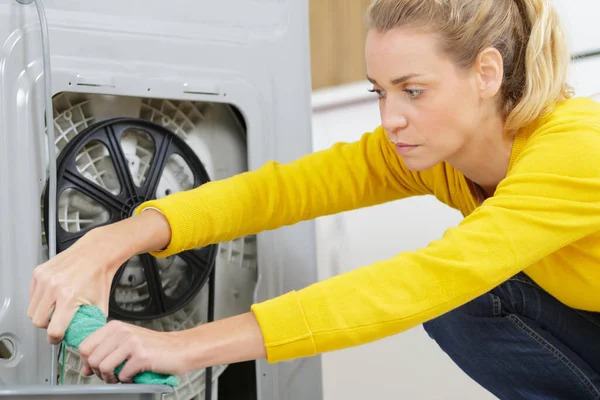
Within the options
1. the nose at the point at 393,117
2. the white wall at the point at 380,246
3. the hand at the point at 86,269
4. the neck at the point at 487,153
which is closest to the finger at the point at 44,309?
the hand at the point at 86,269

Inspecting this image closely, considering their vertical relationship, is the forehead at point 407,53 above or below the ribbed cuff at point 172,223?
above

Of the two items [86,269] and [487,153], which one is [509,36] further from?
[86,269]

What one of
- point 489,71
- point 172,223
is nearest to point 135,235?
point 172,223

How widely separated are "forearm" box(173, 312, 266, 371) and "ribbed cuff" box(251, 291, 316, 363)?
10 millimetres

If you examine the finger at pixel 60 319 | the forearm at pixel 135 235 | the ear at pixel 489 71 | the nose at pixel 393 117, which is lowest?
the finger at pixel 60 319

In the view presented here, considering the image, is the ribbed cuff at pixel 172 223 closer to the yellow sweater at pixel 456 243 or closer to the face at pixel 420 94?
the yellow sweater at pixel 456 243

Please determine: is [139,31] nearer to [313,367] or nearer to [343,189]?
[343,189]

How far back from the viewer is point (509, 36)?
37.5 inches

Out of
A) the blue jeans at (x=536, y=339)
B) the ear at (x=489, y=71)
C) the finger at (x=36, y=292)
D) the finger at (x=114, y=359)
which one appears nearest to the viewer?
the finger at (x=114, y=359)

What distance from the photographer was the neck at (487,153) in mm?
981

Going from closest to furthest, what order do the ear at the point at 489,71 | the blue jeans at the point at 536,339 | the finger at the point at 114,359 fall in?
1. the finger at the point at 114,359
2. the ear at the point at 489,71
3. the blue jeans at the point at 536,339

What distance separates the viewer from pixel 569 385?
1030 millimetres

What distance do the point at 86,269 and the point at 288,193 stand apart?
1.14ft

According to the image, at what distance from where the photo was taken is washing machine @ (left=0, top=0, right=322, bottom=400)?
3.39 ft
